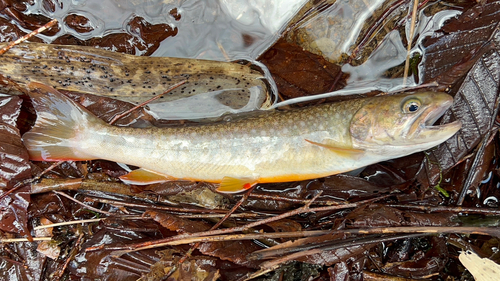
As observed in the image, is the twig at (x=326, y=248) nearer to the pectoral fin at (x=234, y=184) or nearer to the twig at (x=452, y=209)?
the twig at (x=452, y=209)

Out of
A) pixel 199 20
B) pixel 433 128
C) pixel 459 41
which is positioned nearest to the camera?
pixel 433 128

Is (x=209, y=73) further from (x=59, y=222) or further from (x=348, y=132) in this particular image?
(x=59, y=222)

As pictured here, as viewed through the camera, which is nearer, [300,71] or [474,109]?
[474,109]

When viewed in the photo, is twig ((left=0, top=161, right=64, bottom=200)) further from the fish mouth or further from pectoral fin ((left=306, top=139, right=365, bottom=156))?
the fish mouth

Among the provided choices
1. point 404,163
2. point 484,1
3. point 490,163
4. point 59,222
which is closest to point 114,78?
point 59,222

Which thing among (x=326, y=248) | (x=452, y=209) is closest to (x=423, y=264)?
(x=452, y=209)

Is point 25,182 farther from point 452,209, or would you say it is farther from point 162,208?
point 452,209
